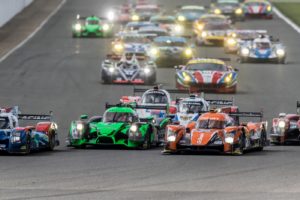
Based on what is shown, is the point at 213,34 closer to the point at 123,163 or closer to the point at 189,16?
the point at 189,16

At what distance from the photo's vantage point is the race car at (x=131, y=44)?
6186 centimetres

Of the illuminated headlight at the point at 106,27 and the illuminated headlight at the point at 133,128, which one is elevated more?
the illuminated headlight at the point at 106,27

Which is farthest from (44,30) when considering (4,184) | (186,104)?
(4,184)

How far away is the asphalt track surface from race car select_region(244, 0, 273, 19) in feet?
107

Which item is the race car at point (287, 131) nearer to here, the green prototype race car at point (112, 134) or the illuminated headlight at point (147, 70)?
the green prototype race car at point (112, 134)

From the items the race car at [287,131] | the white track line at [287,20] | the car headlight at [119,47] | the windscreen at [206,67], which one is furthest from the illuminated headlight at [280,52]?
the race car at [287,131]

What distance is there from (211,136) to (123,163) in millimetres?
3224

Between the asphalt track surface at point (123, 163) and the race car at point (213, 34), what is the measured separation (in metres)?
13.8

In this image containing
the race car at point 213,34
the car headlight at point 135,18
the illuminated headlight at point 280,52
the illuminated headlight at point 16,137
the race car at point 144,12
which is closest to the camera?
the illuminated headlight at point 16,137

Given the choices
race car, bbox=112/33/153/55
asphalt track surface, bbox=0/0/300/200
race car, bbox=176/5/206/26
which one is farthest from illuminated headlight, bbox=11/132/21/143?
race car, bbox=176/5/206/26

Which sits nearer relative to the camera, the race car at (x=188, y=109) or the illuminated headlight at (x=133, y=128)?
the illuminated headlight at (x=133, y=128)

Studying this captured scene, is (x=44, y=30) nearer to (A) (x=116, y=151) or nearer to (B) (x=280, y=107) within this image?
(B) (x=280, y=107)

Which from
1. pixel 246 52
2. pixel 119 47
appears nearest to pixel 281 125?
pixel 246 52

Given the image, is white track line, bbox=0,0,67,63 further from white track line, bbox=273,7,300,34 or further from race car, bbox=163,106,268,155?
race car, bbox=163,106,268,155
